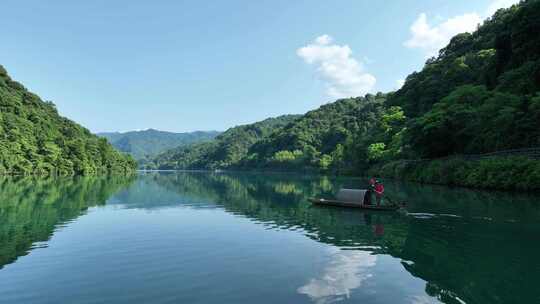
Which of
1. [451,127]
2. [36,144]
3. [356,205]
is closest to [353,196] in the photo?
[356,205]

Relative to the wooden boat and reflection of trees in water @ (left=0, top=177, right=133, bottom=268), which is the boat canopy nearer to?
the wooden boat

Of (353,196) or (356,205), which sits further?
(353,196)

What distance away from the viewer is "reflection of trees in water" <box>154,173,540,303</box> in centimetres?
1416

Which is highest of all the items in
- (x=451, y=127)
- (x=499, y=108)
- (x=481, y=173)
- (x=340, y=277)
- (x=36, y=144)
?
(x=499, y=108)

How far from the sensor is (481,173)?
58.1m

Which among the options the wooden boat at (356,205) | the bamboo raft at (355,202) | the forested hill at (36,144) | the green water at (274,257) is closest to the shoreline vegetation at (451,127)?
the forested hill at (36,144)

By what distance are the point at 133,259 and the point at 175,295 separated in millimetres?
6589

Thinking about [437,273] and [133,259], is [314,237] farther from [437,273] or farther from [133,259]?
[133,259]

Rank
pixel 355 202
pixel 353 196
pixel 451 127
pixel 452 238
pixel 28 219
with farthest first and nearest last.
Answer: pixel 451 127, pixel 353 196, pixel 355 202, pixel 28 219, pixel 452 238

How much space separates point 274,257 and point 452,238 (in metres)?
11.5


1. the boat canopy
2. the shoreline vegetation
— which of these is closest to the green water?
the boat canopy

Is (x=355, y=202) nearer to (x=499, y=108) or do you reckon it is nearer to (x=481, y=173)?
(x=481, y=173)

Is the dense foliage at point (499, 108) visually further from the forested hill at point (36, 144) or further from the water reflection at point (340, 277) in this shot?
the forested hill at point (36, 144)

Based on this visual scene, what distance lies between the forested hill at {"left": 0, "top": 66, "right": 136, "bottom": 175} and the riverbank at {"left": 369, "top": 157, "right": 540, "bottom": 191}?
109426mm
